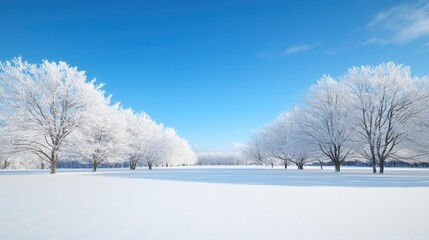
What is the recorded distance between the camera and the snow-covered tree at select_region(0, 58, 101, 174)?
74.5 ft

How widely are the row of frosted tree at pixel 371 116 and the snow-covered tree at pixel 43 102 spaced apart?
28.7 meters

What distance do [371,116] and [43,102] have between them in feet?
120

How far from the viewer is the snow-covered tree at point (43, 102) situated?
74.5ft

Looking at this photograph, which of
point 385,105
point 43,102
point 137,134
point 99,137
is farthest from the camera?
point 137,134

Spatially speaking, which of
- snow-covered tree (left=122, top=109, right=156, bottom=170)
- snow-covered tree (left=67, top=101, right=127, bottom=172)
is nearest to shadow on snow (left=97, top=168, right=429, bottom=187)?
snow-covered tree (left=67, top=101, right=127, bottom=172)

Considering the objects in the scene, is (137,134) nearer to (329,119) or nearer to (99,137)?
(99,137)

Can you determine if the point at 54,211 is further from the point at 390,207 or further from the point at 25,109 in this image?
the point at 25,109

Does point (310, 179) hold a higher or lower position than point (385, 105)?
lower

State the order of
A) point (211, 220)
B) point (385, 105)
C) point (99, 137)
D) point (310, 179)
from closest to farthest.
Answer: point (211, 220), point (310, 179), point (385, 105), point (99, 137)

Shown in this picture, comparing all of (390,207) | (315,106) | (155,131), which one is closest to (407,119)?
(315,106)

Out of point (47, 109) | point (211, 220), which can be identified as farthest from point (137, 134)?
point (211, 220)

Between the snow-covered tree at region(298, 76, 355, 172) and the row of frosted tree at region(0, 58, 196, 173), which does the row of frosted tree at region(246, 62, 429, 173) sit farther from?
the row of frosted tree at region(0, 58, 196, 173)

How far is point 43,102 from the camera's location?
76.0ft

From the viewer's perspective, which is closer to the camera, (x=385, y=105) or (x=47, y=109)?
(x=47, y=109)
